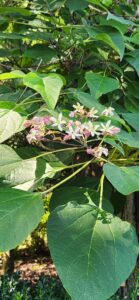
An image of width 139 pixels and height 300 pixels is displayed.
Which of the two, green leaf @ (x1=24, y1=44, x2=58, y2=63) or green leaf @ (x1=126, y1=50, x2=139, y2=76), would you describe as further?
green leaf @ (x1=24, y1=44, x2=58, y2=63)

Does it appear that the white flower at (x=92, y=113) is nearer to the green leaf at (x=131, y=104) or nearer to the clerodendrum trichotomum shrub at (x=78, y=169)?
the clerodendrum trichotomum shrub at (x=78, y=169)

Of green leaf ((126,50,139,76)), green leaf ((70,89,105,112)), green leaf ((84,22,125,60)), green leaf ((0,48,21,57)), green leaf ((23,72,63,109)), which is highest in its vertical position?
green leaf ((84,22,125,60))

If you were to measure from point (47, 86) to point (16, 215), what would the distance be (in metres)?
0.28

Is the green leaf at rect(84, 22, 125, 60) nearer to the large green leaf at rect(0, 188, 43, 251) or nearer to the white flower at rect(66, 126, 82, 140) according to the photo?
the white flower at rect(66, 126, 82, 140)

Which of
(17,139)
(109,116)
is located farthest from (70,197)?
(17,139)

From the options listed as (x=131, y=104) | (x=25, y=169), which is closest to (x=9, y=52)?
(x=131, y=104)

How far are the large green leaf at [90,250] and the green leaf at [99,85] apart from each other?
301mm

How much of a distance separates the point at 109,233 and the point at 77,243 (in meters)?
0.08

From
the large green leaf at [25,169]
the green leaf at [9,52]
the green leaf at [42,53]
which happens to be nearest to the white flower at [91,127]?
the large green leaf at [25,169]

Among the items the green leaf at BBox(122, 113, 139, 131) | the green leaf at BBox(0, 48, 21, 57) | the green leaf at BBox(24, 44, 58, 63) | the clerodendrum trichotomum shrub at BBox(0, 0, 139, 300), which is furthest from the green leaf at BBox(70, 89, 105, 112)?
the green leaf at BBox(0, 48, 21, 57)

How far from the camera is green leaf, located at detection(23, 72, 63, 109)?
3.10 feet

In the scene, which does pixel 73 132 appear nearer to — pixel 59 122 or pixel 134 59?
pixel 59 122

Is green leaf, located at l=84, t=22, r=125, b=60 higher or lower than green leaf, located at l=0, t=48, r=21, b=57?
higher

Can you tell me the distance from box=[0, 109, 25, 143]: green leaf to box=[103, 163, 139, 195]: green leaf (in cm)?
23
